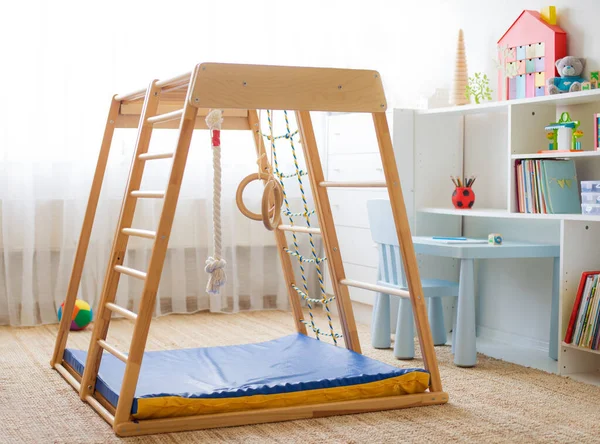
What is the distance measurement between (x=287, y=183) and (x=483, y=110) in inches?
61.2

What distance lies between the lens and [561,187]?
11.2 ft

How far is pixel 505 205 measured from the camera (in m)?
3.97

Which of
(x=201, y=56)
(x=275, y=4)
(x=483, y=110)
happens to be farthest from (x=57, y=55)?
(x=483, y=110)

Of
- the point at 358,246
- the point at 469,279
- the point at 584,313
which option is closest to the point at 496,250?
the point at 469,279

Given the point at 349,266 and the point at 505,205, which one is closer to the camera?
the point at 505,205

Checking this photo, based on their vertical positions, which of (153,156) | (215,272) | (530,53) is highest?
(530,53)

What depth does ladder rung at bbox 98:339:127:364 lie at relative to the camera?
8.42ft

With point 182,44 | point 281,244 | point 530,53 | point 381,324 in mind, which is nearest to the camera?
point 281,244

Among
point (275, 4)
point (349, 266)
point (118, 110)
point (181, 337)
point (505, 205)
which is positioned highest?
point (275, 4)

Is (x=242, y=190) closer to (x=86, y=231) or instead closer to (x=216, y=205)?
(x=216, y=205)

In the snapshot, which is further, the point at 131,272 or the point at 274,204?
the point at 274,204

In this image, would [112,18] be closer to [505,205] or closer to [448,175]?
[448,175]

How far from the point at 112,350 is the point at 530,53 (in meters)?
2.21

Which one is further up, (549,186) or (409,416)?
(549,186)
